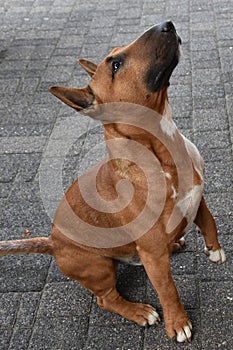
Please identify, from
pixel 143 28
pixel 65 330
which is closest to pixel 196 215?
pixel 65 330

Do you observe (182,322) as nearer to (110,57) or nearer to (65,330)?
(65,330)

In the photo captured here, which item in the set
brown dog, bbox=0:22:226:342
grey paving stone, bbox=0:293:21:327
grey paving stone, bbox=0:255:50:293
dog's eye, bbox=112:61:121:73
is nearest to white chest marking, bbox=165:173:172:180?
brown dog, bbox=0:22:226:342

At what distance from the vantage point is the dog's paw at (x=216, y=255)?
3.70 m

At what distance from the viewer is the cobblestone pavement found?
142 inches

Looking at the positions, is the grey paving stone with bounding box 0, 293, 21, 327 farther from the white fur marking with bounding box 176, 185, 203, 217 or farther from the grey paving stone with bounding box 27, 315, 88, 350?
the white fur marking with bounding box 176, 185, 203, 217

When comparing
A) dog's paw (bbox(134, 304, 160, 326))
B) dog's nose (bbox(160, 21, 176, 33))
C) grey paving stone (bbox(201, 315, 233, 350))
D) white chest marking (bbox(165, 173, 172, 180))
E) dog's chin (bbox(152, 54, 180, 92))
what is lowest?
grey paving stone (bbox(201, 315, 233, 350))

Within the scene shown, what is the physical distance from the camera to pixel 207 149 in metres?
4.89

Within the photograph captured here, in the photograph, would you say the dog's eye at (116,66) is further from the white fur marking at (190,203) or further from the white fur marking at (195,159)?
the white fur marking at (190,203)

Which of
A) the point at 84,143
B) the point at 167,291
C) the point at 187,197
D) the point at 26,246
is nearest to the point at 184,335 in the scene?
the point at 167,291

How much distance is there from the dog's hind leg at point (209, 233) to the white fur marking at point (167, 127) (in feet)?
1.87

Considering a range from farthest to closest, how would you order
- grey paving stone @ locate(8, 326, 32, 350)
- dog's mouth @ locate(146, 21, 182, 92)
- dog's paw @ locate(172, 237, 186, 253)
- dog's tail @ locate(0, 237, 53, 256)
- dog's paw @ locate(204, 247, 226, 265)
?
dog's paw @ locate(172, 237, 186, 253)
dog's paw @ locate(204, 247, 226, 265)
grey paving stone @ locate(8, 326, 32, 350)
dog's tail @ locate(0, 237, 53, 256)
dog's mouth @ locate(146, 21, 182, 92)

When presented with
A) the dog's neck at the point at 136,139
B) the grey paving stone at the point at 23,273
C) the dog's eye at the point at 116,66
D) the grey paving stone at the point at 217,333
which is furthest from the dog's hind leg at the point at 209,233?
the grey paving stone at the point at 23,273

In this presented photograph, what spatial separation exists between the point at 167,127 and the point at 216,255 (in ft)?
3.32

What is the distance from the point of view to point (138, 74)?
304cm
